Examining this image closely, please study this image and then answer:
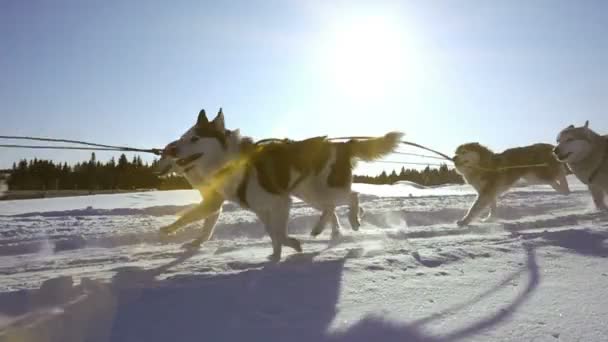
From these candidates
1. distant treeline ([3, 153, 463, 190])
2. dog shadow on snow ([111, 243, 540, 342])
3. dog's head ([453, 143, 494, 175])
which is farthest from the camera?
distant treeline ([3, 153, 463, 190])

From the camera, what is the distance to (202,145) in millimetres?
4211

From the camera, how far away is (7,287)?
2.92 metres

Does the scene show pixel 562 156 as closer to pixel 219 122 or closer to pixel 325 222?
pixel 325 222

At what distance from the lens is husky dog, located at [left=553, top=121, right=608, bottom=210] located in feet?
21.0

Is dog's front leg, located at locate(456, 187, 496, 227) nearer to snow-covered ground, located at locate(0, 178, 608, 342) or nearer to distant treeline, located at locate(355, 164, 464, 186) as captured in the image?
snow-covered ground, located at locate(0, 178, 608, 342)

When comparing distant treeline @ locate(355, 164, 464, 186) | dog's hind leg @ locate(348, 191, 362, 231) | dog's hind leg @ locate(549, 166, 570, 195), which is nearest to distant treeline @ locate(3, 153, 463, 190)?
distant treeline @ locate(355, 164, 464, 186)

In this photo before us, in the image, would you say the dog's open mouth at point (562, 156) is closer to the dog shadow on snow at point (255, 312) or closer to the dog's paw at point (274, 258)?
the dog shadow on snow at point (255, 312)

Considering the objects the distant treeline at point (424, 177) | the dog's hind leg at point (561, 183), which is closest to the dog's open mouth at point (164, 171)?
the dog's hind leg at point (561, 183)

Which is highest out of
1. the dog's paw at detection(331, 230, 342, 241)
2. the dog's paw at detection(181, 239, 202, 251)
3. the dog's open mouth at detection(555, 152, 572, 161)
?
the dog's open mouth at detection(555, 152, 572, 161)

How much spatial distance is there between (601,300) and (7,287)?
363 cm

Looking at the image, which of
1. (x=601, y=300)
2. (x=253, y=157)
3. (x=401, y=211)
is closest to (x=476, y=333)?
(x=601, y=300)

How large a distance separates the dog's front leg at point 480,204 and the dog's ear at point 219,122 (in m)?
3.89

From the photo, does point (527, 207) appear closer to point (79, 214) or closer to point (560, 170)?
point (560, 170)

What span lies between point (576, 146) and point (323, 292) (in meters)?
5.81
